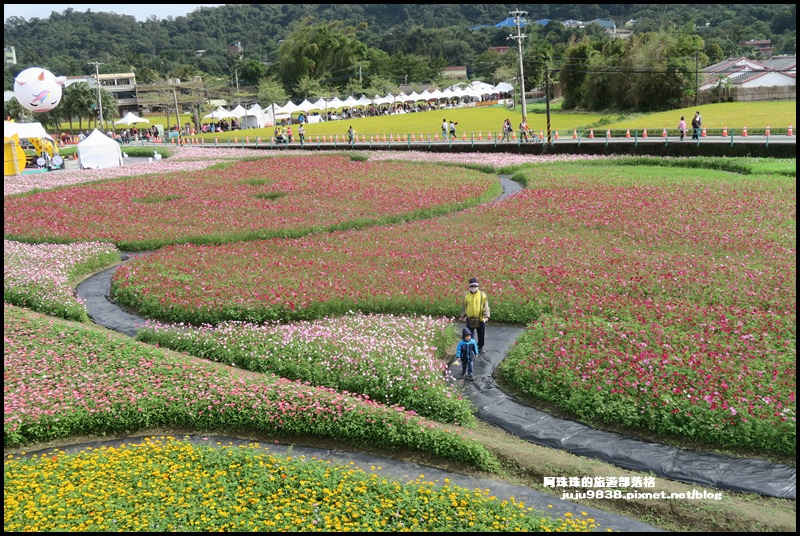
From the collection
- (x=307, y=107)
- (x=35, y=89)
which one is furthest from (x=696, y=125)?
(x=307, y=107)

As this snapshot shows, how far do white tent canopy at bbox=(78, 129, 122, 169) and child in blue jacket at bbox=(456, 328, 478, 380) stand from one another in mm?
39779

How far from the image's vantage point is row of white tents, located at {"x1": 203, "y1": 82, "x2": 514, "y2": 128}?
8900 centimetres

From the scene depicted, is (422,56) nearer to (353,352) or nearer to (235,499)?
(353,352)

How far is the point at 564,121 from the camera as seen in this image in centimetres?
6912

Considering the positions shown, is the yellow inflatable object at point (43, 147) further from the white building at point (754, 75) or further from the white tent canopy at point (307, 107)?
the white building at point (754, 75)

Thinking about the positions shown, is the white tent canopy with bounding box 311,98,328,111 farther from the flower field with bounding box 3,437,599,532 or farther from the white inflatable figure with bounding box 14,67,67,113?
the flower field with bounding box 3,437,599,532

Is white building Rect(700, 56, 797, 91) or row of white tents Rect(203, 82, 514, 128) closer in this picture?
white building Rect(700, 56, 797, 91)

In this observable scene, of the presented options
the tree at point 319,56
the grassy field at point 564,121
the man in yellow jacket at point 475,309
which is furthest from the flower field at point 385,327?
the tree at point 319,56

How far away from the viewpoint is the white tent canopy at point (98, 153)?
156 ft

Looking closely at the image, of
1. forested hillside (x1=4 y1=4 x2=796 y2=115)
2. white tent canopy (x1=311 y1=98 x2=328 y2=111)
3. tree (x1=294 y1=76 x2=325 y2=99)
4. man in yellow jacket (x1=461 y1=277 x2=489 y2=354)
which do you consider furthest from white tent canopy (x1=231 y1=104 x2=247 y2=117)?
man in yellow jacket (x1=461 y1=277 x2=489 y2=354)

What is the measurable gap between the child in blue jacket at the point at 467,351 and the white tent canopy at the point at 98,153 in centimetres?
3978

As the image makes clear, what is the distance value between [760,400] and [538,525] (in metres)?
4.94

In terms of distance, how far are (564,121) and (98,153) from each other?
136 ft

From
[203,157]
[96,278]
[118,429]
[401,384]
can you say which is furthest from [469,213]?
[203,157]
